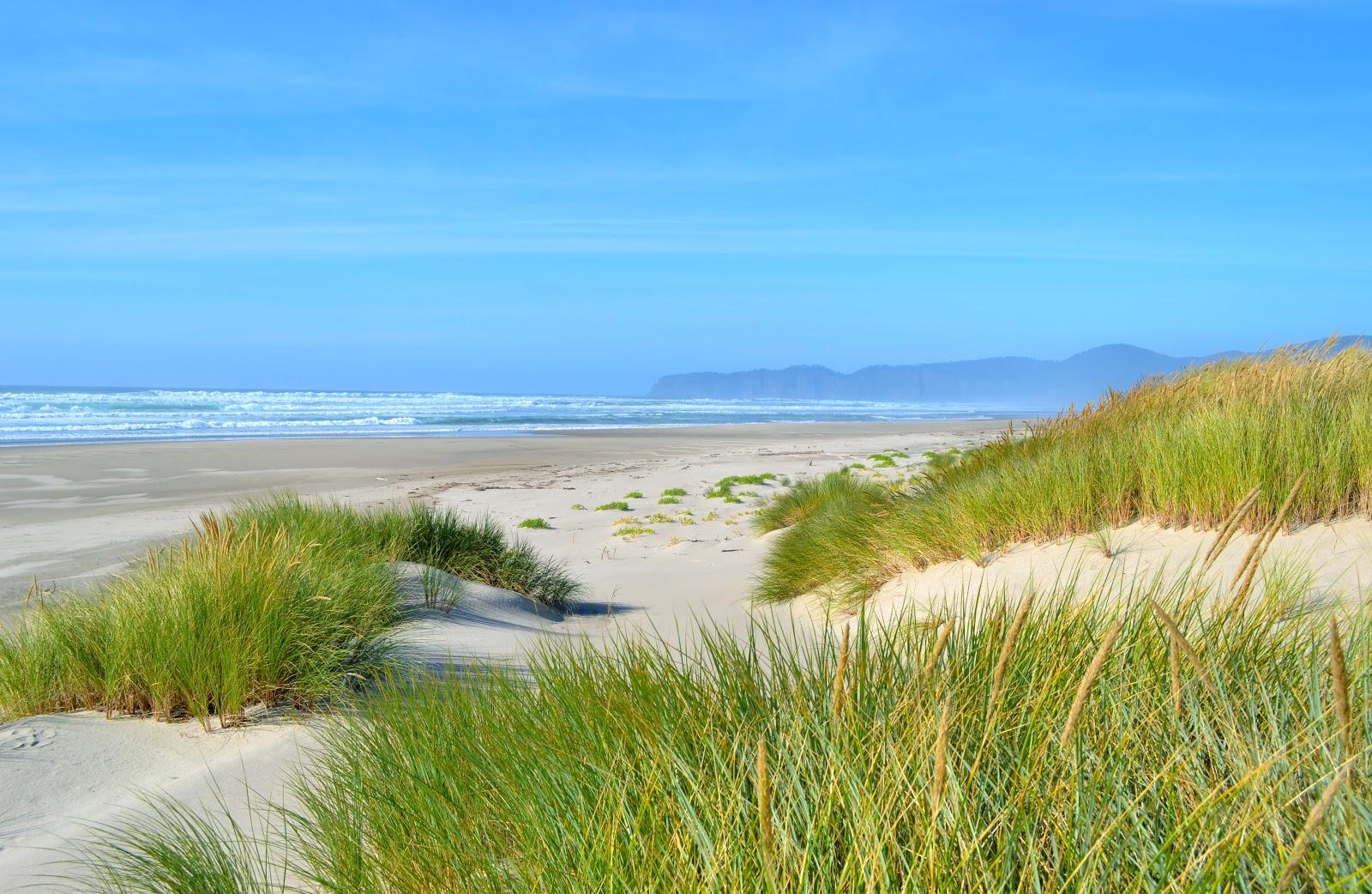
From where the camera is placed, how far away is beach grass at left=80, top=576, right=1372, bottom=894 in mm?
1513

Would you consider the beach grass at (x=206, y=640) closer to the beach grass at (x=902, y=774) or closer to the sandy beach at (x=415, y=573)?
the sandy beach at (x=415, y=573)

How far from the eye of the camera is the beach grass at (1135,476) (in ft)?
18.1

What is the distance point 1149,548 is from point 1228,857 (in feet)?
16.2

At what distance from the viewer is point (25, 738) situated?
12.7ft

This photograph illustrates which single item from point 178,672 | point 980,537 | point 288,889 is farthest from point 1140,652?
point 980,537

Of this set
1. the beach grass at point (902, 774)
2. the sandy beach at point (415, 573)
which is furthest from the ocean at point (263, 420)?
the beach grass at point (902, 774)

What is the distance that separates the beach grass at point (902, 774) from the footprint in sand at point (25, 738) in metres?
1.65

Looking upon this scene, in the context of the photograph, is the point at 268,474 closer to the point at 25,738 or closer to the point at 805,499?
the point at 805,499

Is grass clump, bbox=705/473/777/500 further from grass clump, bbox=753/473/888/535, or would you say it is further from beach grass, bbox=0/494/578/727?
beach grass, bbox=0/494/578/727

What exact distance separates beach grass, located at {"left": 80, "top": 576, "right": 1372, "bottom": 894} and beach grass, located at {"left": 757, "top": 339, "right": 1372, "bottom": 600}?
10.7ft

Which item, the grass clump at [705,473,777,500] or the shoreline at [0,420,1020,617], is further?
the grass clump at [705,473,777,500]

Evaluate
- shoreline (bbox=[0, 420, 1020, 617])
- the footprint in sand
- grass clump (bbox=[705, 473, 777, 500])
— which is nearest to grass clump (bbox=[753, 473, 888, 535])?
grass clump (bbox=[705, 473, 777, 500])

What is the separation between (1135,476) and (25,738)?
6127 millimetres

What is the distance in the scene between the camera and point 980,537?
6.86 m
